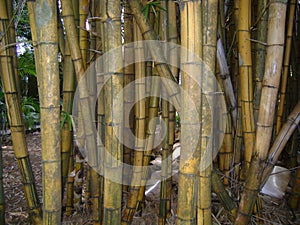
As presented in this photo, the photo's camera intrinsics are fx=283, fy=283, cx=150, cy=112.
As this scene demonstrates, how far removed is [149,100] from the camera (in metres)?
1.27

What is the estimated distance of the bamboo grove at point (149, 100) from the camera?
722 millimetres

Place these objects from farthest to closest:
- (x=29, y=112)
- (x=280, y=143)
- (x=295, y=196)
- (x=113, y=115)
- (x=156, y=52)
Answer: (x=29, y=112) → (x=295, y=196) → (x=280, y=143) → (x=156, y=52) → (x=113, y=115)

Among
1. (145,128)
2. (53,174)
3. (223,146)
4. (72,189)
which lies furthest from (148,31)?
(72,189)

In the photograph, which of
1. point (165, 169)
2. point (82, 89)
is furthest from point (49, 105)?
point (165, 169)

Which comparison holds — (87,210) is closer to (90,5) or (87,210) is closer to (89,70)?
(89,70)

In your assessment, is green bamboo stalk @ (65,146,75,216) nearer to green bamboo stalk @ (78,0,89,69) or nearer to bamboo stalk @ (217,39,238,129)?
green bamboo stalk @ (78,0,89,69)

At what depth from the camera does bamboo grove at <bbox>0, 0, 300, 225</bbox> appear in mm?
722

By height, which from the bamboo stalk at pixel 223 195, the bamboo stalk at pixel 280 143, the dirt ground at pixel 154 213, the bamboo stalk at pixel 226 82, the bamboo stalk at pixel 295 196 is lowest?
the dirt ground at pixel 154 213

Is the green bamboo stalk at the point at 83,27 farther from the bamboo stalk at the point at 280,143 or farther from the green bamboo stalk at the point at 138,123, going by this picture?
the bamboo stalk at the point at 280,143

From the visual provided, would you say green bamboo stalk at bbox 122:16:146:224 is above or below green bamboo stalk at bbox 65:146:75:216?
above

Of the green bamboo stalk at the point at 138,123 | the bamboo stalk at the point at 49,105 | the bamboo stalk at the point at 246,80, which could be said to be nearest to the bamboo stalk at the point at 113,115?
the bamboo stalk at the point at 49,105

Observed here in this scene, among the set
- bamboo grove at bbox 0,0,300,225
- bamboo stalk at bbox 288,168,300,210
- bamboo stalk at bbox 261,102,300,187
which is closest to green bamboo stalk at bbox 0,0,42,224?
bamboo grove at bbox 0,0,300,225

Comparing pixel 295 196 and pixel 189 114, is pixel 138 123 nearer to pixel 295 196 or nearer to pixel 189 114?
pixel 189 114

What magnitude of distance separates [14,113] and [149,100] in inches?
21.8
